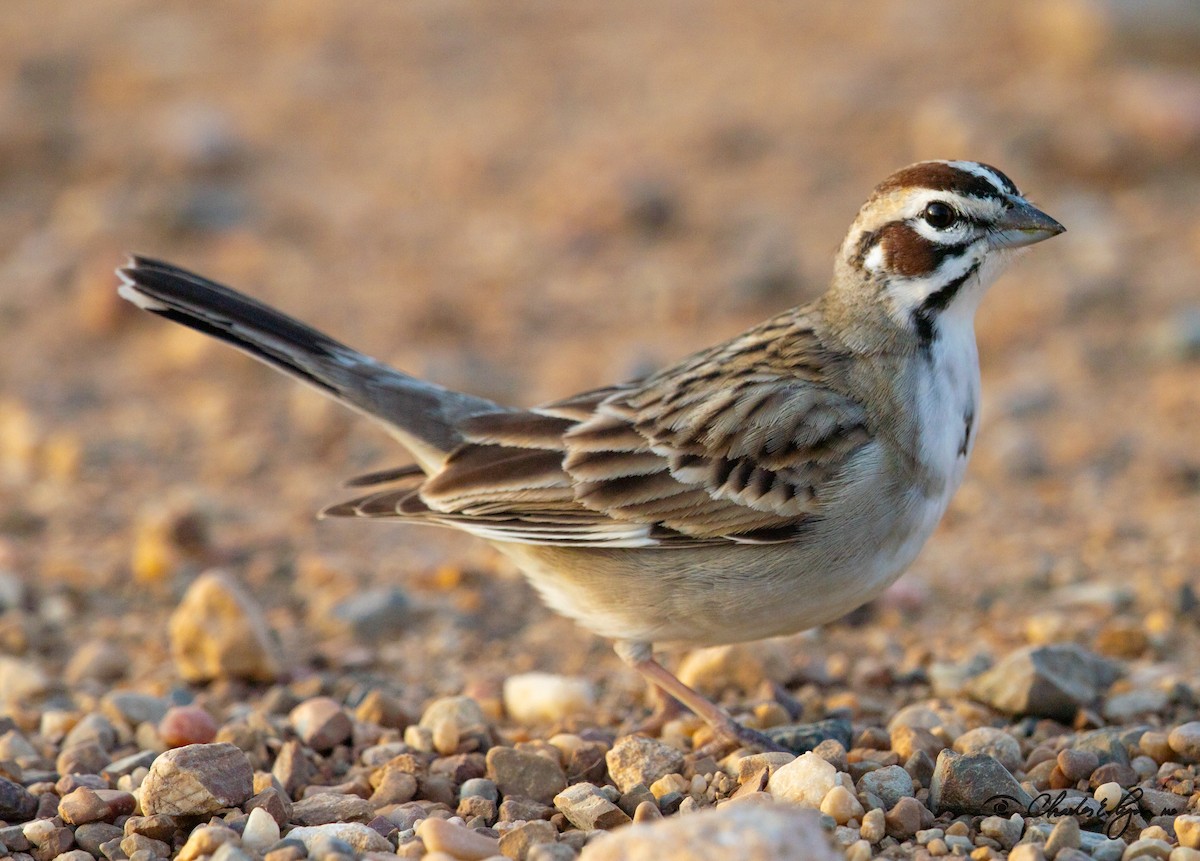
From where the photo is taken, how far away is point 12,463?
9742 millimetres

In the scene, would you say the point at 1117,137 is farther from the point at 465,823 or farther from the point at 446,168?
the point at 465,823

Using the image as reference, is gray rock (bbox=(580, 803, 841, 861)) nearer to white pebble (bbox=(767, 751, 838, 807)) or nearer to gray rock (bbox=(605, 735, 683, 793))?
white pebble (bbox=(767, 751, 838, 807))

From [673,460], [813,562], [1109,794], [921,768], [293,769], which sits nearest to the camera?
[1109,794]

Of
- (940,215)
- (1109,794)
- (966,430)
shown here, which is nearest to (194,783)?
(1109,794)

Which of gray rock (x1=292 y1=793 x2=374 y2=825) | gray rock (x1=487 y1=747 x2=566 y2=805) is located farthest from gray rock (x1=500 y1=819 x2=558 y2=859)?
gray rock (x1=292 y1=793 x2=374 y2=825)

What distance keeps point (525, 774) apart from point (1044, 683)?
7.05 ft

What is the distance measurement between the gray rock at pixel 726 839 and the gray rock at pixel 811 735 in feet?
5.61

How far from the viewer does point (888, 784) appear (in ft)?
18.0

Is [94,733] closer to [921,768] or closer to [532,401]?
[921,768]

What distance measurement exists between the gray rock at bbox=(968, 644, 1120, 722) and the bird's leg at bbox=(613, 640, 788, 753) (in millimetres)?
991

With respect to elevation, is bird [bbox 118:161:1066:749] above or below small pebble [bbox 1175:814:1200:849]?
above

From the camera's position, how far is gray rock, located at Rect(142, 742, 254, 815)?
5.37 metres

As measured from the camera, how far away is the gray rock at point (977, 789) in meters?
5.36

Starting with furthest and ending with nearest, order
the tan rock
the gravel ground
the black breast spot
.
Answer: the tan rock, the black breast spot, the gravel ground
